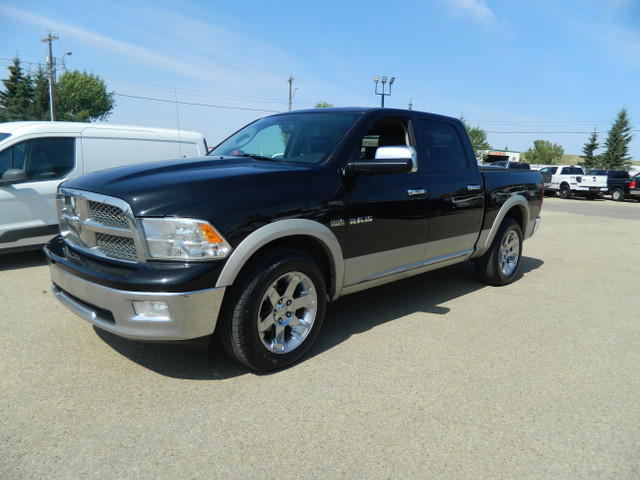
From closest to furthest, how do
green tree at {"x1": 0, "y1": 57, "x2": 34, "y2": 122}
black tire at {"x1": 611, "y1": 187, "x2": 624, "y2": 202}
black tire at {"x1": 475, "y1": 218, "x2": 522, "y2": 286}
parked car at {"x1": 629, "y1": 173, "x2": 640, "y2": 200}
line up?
black tire at {"x1": 475, "y1": 218, "x2": 522, "y2": 286} < parked car at {"x1": 629, "y1": 173, "x2": 640, "y2": 200} < black tire at {"x1": 611, "y1": 187, "x2": 624, "y2": 202} < green tree at {"x1": 0, "y1": 57, "x2": 34, "y2": 122}

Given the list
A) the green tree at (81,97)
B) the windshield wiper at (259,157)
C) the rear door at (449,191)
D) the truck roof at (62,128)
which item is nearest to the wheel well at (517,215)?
the rear door at (449,191)

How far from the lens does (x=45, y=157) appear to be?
6.21 metres

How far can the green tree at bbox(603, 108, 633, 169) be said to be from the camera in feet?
199

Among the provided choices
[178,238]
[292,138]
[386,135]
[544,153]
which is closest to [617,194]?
[386,135]

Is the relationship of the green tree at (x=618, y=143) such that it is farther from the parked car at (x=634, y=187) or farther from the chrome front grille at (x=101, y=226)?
the chrome front grille at (x=101, y=226)

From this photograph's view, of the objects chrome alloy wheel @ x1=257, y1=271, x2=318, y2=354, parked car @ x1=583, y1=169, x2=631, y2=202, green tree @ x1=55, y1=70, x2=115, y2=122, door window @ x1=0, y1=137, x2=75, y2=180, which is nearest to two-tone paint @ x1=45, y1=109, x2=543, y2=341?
chrome alloy wheel @ x1=257, y1=271, x2=318, y2=354

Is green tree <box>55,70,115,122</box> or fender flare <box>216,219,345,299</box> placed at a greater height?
green tree <box>55,70,115,122</box>

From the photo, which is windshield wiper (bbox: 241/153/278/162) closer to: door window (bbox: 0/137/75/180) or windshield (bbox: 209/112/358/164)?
windshield (bbox: 209/112/358/164)

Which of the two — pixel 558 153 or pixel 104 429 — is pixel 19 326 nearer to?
pixel 104 429

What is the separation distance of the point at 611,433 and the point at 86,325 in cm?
378

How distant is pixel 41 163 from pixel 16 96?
53736mm

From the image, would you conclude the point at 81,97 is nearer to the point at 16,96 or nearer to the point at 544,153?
the point at 16,96

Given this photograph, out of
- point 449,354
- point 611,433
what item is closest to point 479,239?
point 449,354

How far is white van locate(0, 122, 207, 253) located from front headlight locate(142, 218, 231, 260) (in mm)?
4230
